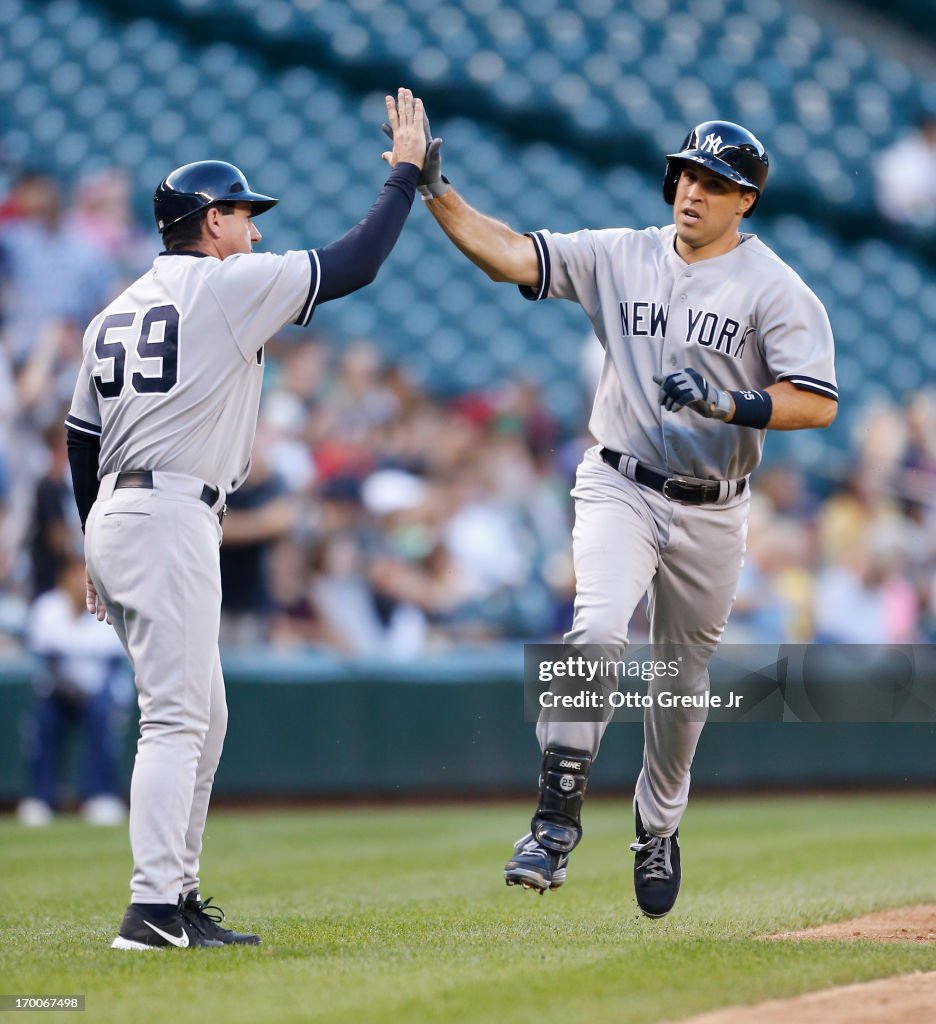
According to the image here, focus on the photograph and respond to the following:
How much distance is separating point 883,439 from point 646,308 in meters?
6.49

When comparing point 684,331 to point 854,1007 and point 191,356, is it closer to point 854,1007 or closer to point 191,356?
point 191,356

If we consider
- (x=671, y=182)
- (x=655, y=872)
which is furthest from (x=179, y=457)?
(x=655, y=872)

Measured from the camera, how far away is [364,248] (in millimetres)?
3850

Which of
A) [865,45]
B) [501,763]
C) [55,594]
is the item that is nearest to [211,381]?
[55,594]

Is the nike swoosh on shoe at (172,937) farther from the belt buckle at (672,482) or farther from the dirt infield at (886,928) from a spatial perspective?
the belt buckle at (672,482)

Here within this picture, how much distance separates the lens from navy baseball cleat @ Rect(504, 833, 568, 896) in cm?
361

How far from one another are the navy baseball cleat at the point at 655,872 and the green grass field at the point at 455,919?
6 centimetres

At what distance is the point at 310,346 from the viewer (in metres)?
9.85

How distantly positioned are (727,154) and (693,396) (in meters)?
0.79

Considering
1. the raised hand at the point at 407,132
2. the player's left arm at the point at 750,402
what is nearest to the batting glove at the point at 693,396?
the player's left arm at the point at 750,402

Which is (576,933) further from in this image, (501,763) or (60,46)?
(60,46)

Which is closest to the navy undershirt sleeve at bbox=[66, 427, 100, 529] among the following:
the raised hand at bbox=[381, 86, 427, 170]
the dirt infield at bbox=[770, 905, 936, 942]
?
the raised hand at bbox=[381, 86, 427, 170]

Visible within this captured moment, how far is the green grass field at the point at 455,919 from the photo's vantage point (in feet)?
9.87

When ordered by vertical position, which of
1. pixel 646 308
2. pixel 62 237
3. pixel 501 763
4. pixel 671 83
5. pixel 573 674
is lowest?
pixel 501 763
